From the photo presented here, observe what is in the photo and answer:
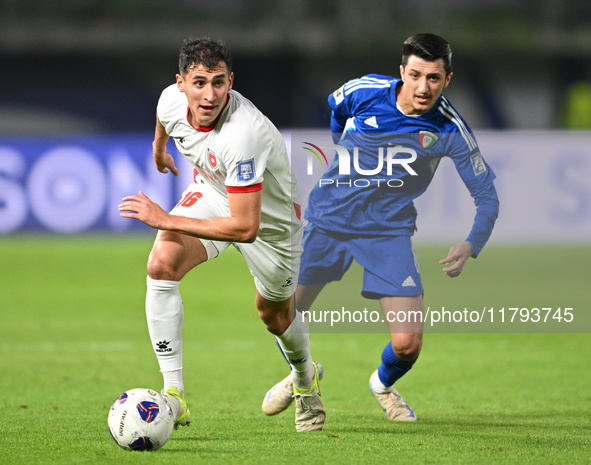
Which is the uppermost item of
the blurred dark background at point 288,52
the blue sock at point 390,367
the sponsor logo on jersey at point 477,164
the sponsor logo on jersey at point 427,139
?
the sponsor logo on jersey at point 427,139

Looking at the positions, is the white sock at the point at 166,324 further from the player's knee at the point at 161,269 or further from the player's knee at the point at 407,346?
the player's knee at the point at 407,346

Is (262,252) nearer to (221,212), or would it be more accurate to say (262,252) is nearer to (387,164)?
(221,212)

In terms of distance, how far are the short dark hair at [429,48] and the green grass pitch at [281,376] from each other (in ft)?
4.53

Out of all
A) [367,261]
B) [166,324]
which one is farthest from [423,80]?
A: [166,324]

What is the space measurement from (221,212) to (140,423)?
1.27 metres

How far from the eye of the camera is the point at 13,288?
37.4ft

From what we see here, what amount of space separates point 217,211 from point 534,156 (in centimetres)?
1045

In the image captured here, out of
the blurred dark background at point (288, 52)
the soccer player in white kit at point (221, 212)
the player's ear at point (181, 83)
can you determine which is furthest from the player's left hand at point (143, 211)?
the blurred dark background at point (288, 52)

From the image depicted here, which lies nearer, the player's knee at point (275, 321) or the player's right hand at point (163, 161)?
the player's knee at point (275, 321)

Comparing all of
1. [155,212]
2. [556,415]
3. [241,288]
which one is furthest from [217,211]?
[241,288]

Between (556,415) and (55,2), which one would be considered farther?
(55,2)

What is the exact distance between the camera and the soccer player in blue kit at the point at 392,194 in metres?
4.79

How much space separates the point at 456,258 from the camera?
468cm

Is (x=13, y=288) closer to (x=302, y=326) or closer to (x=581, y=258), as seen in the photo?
(x=302, y=326)
